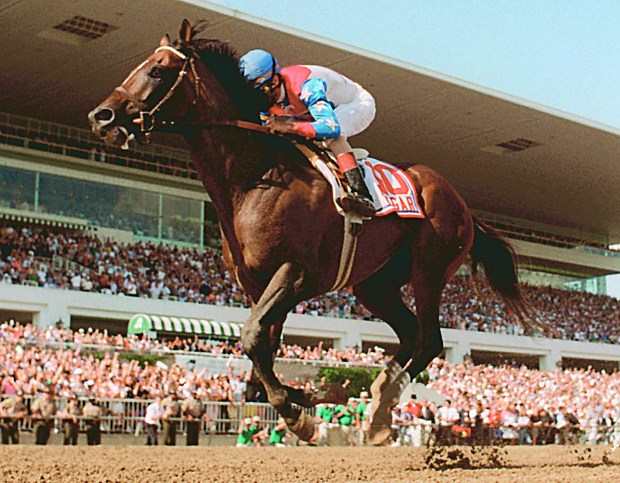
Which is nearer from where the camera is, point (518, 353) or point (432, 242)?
point (432, 242)

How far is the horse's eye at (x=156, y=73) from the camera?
488cm

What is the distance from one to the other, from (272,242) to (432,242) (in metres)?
1.45

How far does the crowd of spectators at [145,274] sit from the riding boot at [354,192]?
14642 millimetres

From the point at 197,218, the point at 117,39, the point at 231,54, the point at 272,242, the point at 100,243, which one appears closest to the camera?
the point at 272,242

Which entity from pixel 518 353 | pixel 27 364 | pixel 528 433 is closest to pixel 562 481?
pixel 27 364

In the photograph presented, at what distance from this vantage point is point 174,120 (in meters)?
4.93

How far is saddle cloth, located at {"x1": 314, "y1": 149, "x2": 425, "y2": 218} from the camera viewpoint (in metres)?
5.41

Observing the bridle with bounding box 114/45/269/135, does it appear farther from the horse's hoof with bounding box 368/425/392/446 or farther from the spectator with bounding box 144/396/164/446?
the spectator with bounding box 144/396/164/446

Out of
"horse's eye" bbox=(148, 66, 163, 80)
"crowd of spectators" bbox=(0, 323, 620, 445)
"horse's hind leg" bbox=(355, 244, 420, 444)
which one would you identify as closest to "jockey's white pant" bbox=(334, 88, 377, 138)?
"horse's hind leg" bbox=(355, 244, 420, 444)

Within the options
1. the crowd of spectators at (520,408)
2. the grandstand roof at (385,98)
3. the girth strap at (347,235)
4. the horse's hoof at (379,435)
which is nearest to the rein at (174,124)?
the girth strap at (347,235)

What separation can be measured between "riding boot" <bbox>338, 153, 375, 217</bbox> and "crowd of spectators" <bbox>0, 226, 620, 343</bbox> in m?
14.6

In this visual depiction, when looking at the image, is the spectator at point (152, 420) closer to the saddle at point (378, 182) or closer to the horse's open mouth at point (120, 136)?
the saddle at point (378, 182)

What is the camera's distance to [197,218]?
2967 cm

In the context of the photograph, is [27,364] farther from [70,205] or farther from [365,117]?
[70,205]
